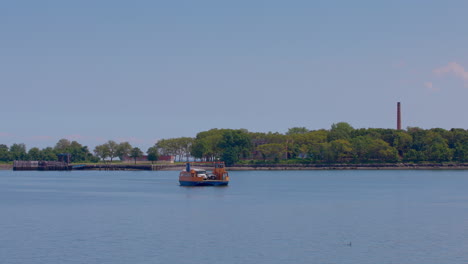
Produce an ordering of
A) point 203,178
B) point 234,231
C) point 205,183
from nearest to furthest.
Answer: point 234,231
point 205,183
point 203,178

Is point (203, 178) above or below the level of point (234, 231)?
above

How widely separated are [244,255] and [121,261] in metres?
7.92

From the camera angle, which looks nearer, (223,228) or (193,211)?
(223,228)

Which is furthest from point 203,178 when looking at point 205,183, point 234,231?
point 234,231

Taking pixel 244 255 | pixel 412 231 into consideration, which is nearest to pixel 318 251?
pixel 244 255

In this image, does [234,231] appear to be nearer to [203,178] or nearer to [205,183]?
[205,183]

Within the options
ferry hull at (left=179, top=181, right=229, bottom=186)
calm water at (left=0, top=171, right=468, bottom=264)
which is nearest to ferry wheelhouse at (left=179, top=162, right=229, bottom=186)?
ferry hull at (left=179, top=181, right=229, bottom=186)

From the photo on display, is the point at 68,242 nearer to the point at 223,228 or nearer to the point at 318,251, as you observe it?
the point at 223,228

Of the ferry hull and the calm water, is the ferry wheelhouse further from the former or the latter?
the calm water

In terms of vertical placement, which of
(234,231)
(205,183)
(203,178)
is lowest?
(234,231)

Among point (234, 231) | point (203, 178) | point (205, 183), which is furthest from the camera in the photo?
point (203, 178)

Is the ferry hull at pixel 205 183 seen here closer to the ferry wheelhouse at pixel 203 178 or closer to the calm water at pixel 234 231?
the ferry wheelhouse at pixel 203 178

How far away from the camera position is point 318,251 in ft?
151

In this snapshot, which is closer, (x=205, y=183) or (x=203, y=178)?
(x=205, y=183)
